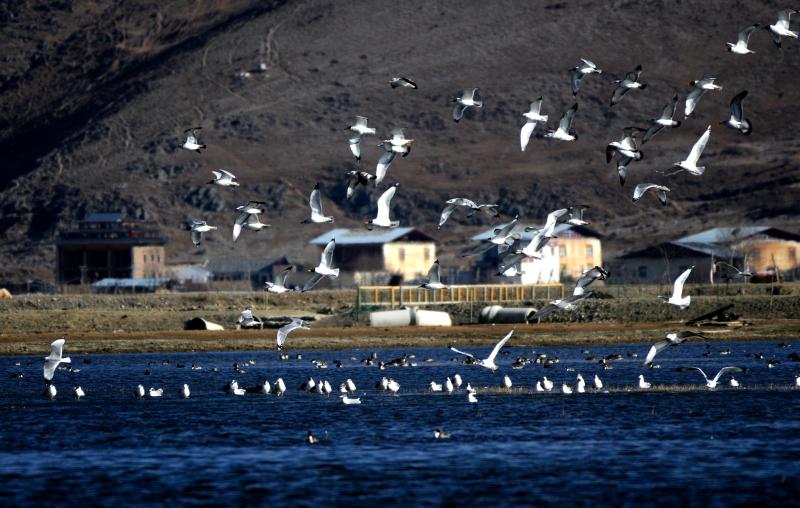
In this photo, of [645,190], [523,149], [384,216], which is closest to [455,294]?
[523,149]

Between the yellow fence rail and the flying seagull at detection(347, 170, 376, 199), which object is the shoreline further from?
the flying seagull at detection(347, 170, 376, 199)

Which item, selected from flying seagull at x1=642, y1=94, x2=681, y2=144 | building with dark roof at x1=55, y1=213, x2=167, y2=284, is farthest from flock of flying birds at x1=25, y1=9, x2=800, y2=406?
building with dark roof at x1=55, y1=213, x2=167, y2=284

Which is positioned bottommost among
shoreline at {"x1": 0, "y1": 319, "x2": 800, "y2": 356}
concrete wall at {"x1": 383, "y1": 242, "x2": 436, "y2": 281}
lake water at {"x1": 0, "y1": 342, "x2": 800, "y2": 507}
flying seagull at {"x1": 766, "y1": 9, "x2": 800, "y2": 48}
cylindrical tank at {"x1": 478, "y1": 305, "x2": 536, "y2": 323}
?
lake water at {"x1": 0, "y1": 342, "x2": 800, "y2": 507}

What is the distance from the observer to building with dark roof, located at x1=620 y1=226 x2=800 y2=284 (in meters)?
121

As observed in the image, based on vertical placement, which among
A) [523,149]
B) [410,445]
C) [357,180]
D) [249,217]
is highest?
[523,149]

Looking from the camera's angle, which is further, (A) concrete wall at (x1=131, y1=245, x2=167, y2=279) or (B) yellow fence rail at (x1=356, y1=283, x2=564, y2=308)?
(A) concrete wall at (x1=131, y1=245, x2=167, y2=279)

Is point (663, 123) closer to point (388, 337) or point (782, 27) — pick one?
point (782, 27)

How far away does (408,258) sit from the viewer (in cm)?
14400

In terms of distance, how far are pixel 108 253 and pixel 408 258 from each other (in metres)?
33.6

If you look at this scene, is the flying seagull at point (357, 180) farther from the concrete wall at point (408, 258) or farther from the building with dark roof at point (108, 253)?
the building with dark roof at point (108, 253)

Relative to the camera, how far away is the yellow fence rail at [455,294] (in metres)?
81.6

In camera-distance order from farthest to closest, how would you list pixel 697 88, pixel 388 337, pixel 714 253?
A: pixel 714 253 < pixel 388 337 < pixel 697 88

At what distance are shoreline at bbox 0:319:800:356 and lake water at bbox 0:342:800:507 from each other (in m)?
Result: 17.2

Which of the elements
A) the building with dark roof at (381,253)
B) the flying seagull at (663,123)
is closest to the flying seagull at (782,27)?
the flying seagull at (663,123)
